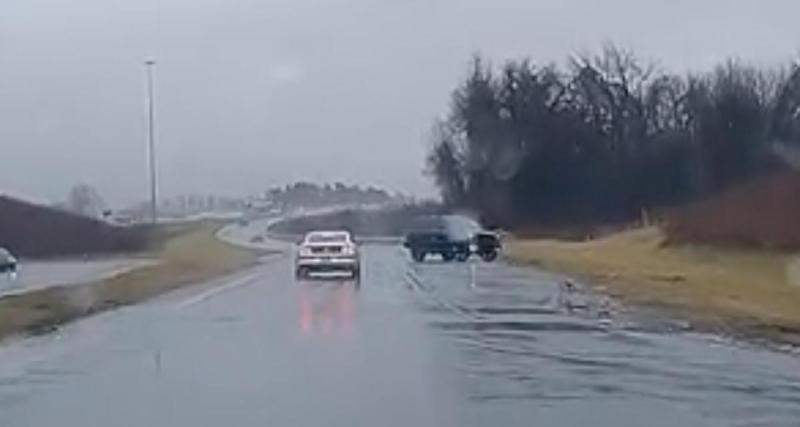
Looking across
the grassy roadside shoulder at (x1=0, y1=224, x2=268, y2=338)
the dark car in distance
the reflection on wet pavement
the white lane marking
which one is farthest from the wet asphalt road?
the dark car in distance

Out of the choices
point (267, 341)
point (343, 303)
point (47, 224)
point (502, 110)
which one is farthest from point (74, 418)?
point (502, 110)

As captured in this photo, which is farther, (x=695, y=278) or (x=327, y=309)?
(x=695, y=278)

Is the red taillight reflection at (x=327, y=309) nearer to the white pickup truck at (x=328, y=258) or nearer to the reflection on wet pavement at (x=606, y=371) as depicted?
the reflection on wet pavement at (x=606, y=371)

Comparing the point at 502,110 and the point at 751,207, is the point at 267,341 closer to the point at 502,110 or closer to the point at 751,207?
the point at 751,207

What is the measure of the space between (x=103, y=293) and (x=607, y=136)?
82.9m

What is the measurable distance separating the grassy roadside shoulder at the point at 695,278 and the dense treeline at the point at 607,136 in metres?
31.6

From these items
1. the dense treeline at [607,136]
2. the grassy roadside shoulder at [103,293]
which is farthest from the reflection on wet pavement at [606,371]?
the dense treeline at [607,136]

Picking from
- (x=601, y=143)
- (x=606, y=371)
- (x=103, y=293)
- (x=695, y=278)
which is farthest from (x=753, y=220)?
(x=601, y=143)

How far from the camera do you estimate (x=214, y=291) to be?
1601 inches

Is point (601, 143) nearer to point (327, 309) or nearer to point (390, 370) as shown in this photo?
point (327, 309)

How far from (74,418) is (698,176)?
9788cm

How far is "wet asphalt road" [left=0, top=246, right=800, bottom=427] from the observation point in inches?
550

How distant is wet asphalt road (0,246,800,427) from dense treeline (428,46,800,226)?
79.0 metres

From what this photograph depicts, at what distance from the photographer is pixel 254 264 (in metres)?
64.8
